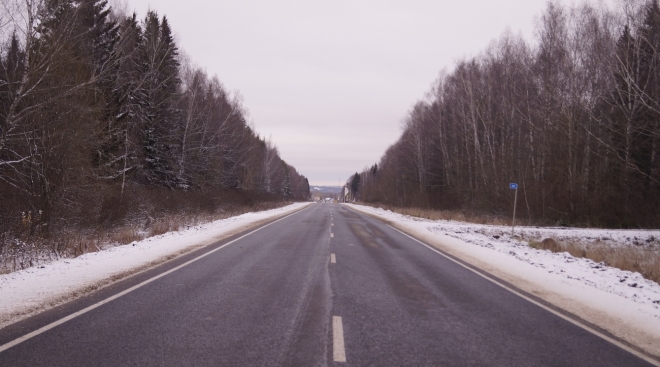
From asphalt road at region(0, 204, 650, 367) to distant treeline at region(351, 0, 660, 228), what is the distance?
18685 millimetres

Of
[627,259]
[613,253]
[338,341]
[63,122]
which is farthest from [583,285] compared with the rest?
[63,122]

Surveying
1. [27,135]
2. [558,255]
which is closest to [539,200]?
[558,255]

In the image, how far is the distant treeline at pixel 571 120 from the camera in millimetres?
21922

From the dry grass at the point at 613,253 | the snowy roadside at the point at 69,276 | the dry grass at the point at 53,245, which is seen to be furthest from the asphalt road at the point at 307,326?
the dry grass at the point at 613,253

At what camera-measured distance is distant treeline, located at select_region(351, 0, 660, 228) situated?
71.9 feet

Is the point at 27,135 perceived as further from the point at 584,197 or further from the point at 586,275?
the point at 584,197

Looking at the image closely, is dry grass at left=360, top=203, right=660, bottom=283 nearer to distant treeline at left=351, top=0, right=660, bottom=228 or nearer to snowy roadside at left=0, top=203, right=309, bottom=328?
distant treeline at left=351, top=0, right=660, bottom=228

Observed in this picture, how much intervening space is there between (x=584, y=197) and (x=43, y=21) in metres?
28.5

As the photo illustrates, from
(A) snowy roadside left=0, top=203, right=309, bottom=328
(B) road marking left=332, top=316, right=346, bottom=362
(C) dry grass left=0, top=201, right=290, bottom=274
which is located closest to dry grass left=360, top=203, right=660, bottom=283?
(B) road marking left=332, top=316, right=346, bottom=362

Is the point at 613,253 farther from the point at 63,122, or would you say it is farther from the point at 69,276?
the point at 63,122

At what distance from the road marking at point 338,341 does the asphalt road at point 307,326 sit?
12mm

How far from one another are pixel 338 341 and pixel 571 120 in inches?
1034

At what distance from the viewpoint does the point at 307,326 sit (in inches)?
205

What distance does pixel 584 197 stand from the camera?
80.7 feet
